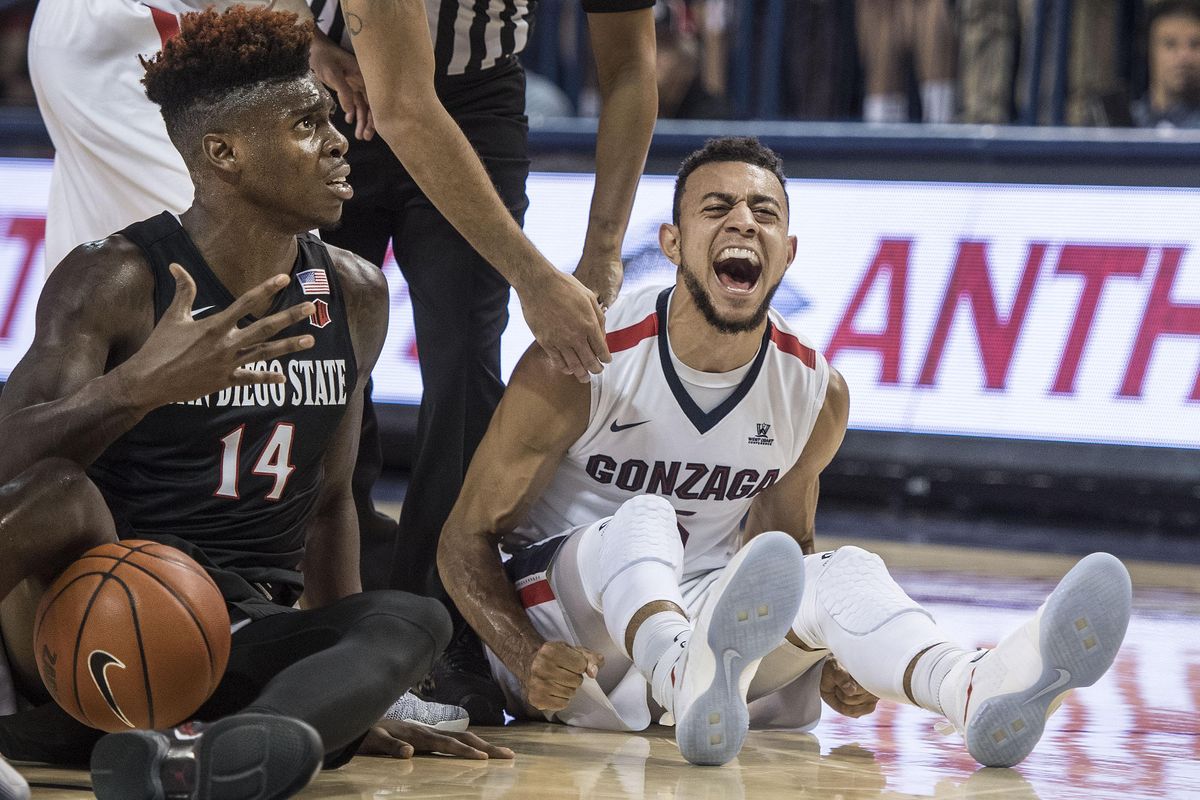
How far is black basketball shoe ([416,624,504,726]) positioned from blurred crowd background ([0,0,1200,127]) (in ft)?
16.8

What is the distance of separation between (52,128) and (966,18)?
6003 mm

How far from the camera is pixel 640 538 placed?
365 cm

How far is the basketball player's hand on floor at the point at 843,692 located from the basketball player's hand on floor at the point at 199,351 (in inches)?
64.5

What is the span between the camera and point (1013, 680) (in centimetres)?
323

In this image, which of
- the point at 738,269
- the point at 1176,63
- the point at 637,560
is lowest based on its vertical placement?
the point at 637,560

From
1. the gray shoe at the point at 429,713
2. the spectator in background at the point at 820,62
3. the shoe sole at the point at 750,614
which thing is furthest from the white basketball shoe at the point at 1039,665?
the spectator in background at the point at 820,62

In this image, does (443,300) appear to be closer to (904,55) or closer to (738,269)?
(738,269)

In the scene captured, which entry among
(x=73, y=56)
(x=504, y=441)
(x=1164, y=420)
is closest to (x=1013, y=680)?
(x=504, y=441)

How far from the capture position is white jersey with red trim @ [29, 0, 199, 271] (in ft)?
14.0

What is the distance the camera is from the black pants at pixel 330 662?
2977 mm

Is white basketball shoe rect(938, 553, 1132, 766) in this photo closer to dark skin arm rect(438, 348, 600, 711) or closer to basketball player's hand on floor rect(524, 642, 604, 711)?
basketball player's hand on floor rect(524, 642, 604, 711)

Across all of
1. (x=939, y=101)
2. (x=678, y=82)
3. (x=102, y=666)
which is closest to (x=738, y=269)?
(x=102, y=666)

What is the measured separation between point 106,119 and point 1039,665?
265 cm

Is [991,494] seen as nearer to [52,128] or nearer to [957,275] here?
[957,275]
